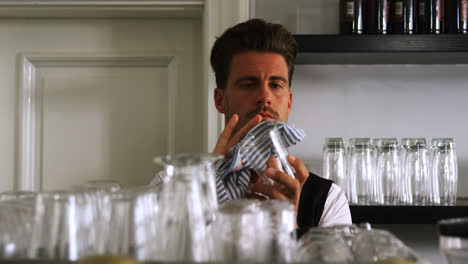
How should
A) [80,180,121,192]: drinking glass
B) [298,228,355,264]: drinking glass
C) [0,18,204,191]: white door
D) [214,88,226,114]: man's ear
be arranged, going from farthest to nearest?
[0,18,204,191]: white door → [214,88,226,114]: man's ear → [80,180,121,192]: drinking glass → [298,228,355,264]: drinking glass

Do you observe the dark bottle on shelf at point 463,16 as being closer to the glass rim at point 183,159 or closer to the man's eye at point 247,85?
the man's eye at point 247,85

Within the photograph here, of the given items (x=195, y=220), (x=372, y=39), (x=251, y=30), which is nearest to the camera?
(x=195, y=220)

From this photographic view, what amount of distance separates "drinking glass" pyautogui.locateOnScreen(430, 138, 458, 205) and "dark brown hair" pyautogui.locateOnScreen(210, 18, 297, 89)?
52 cm

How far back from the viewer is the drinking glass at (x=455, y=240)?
441 mm

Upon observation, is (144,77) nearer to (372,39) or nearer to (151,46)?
(151,46)

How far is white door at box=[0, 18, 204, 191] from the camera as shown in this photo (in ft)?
5.57

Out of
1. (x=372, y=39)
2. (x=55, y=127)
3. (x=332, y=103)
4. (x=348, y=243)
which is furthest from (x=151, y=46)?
(x=348, y=243)

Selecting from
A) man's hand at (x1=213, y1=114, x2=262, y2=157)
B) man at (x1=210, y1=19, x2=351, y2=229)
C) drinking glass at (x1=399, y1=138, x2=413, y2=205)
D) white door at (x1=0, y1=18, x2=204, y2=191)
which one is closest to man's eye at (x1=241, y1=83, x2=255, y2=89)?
man at (x1=210, y1=19, x2=351, y2=229)

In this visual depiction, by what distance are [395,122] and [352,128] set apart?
0.14 meters

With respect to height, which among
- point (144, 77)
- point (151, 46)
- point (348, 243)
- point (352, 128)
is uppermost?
point (151, 46)

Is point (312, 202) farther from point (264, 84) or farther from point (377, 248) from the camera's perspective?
point (377, 248)

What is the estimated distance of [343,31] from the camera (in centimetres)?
138

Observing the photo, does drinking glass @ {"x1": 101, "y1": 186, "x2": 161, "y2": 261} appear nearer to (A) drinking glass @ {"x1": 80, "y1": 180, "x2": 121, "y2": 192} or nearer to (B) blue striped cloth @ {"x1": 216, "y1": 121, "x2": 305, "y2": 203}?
(A) drinking glass @ {"x1": 80, "y1": 180, "x2": 121, "y2": 192}

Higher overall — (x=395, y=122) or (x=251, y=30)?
(x=251, y=30)
